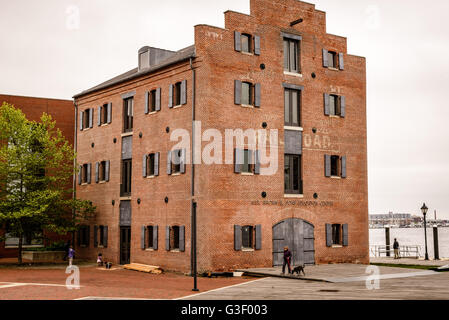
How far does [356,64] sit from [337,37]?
239 cm

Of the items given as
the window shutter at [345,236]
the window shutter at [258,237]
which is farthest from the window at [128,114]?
the window shutter at [345,236]

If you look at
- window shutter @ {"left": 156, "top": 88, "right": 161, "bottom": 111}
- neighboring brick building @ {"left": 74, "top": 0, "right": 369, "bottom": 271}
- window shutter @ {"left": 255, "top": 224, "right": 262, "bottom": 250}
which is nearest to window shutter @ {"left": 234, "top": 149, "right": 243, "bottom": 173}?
neighboring brick building @ {"left": 74, "top": 0, "right": 369, "bottom": 271}

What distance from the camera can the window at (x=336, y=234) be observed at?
1375 inches

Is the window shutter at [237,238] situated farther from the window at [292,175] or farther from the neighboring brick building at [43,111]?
the neighboring brick building at [43,111]

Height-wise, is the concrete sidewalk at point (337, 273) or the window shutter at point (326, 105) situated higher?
the window shutter at point (326, 105)

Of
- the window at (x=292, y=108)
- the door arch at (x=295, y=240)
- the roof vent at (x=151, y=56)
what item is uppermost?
the roof vent at (x=151, y=56)

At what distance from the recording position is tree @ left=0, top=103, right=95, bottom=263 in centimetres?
3494

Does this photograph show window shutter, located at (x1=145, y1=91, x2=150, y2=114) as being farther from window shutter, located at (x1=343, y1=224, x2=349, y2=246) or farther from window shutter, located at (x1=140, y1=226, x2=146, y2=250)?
window shutter, located at (x1=343, y1=224, x2=349, y2=246)

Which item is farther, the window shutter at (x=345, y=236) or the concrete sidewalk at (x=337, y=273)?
the window shutter at (x=345, y=236)

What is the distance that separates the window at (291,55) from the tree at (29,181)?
1657cm

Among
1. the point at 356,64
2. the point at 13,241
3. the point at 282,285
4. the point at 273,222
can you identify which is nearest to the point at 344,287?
the point at 282,285

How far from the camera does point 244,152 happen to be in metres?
31.2

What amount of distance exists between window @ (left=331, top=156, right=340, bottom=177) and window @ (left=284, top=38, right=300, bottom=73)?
633cm

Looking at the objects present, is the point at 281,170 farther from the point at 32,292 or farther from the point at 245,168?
the point at 32,292
